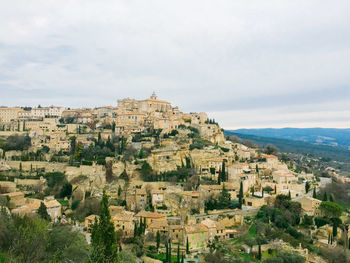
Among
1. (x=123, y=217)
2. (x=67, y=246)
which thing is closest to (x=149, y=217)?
(x=123, y=217)

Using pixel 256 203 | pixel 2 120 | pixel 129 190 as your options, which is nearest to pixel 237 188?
pixel 256 203

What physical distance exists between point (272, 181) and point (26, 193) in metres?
33.9

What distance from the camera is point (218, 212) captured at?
37500 mm

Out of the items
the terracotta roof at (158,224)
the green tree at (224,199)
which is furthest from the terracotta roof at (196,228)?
the green tree at (224,199)

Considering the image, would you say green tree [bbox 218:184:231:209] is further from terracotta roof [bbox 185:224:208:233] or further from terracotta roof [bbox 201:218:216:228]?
terracotta roof [bbox 185:224:208:233]

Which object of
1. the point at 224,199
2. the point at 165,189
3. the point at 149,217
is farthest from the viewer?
the point at 165,189

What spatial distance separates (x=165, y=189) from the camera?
41438 millimetres

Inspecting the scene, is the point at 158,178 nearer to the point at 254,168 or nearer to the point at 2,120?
the point at 254,168

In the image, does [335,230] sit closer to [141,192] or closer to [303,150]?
[141,192]

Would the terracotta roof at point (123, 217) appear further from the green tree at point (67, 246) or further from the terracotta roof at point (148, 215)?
the green tree at point (67, 246)

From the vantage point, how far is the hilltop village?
31.5m

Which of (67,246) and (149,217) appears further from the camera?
(149,217)

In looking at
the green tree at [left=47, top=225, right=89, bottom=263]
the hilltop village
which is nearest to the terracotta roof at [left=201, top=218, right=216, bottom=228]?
the hilltop village

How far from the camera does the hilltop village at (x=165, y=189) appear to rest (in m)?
31.5
